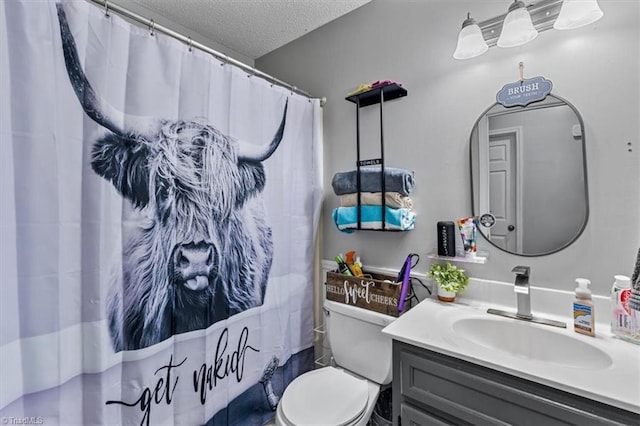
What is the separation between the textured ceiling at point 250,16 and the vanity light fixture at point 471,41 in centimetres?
70

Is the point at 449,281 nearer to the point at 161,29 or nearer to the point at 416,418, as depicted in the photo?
the point at 416,418

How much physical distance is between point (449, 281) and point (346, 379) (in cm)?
66

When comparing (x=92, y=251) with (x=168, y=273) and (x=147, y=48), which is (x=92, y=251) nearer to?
(x=168, y=273)

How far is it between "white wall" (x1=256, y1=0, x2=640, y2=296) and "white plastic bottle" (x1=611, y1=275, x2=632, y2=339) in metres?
0.09

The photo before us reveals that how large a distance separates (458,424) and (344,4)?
6.58 feet

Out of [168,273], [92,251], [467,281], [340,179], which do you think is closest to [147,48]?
[92,251]

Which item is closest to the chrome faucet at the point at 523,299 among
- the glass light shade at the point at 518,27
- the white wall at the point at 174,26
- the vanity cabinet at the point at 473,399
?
the vanity cabinet at the point at 473,399

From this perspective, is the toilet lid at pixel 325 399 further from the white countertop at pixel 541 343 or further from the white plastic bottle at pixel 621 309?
the white plastic bottle at pixel 621 309

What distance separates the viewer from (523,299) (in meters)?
1.15

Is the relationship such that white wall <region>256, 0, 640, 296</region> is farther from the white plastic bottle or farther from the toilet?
the toilet

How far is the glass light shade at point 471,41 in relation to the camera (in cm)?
121

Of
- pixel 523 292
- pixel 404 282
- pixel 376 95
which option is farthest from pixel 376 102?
pixel 523 292

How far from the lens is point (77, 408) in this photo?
0.96 meters

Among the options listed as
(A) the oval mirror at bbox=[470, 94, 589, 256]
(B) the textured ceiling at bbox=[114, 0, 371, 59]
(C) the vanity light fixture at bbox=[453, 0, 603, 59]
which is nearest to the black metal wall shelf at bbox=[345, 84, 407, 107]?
(C) the vanity light fixture at bbox=[453, 0, 603, 59]
